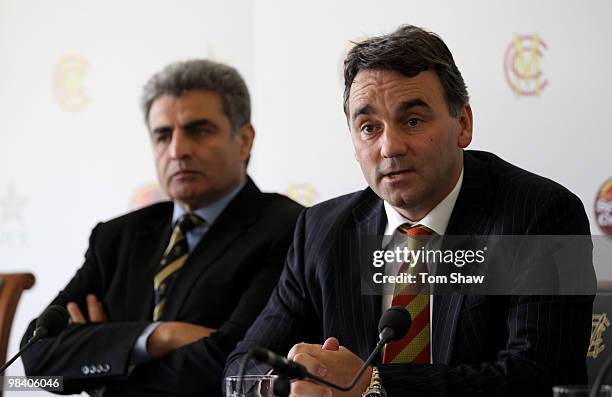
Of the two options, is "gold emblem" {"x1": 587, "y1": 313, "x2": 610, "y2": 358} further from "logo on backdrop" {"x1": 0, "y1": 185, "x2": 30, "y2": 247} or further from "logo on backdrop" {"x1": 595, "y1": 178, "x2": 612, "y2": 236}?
"logo on backdrop" {"x1": 0, "y1": 185, "x2": 30, "y2": 247}

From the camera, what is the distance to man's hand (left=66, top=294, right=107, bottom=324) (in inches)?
111

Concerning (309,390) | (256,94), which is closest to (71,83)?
(256,94)

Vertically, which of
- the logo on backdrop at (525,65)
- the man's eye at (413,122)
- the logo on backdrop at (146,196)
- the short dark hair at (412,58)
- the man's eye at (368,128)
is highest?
the logo on backdrop at (525,65)

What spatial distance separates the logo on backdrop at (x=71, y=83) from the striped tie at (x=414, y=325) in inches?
92.8

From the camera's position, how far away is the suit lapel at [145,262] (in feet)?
9.37

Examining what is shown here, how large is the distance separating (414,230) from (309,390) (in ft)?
1.87

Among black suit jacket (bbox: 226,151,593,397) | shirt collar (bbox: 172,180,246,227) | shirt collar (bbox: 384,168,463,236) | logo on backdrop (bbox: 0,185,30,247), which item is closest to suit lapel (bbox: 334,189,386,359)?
black suit jacket (bbox: 226,151,593,397)

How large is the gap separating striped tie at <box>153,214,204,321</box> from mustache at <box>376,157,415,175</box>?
100 centimetres

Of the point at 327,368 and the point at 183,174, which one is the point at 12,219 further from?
the point at 327,368

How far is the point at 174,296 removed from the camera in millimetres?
2768

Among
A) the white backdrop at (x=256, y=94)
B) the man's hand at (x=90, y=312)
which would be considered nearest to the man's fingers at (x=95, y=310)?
the man's hand at (x=90, y=312)

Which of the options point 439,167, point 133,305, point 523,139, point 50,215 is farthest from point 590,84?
point 50,215

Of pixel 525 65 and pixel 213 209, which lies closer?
pixel 525 65

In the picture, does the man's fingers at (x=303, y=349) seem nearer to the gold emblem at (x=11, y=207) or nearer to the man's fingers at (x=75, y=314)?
the man's fingers at (x=75, y=314)
